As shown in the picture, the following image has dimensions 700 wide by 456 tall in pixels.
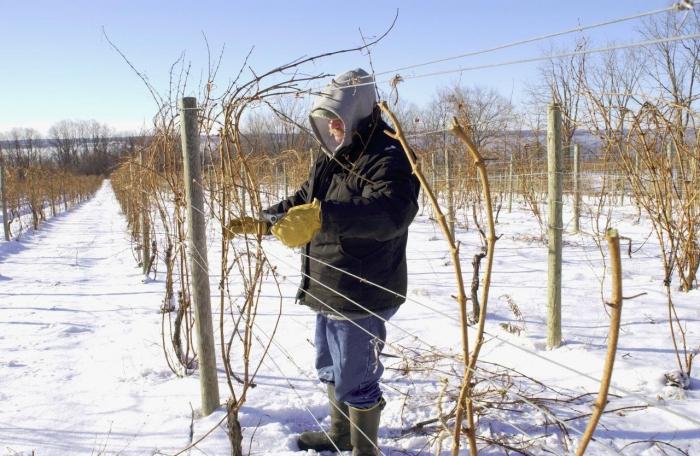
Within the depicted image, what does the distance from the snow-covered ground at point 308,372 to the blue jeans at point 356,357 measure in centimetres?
21

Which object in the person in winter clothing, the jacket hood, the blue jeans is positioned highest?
the jacket hood

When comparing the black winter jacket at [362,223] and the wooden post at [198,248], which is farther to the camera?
the wooden post at [198,248]

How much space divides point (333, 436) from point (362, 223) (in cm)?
111

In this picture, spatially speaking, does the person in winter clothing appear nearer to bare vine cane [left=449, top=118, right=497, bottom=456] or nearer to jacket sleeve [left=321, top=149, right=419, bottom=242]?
jacket sleeve [left=321, top=149, right=419, bottom=242]

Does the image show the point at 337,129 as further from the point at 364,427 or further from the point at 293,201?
the point at 364,427

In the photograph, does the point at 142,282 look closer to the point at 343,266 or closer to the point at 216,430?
the point at 216,430

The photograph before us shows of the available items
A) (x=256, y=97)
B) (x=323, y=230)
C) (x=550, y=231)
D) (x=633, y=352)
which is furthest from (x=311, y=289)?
(x=633, y=352)

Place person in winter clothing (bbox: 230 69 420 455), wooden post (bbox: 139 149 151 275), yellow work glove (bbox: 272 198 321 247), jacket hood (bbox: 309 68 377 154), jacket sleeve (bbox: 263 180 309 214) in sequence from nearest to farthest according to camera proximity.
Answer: yellow work glove (bbox: 272 198 321 247)
person in winter clothing (bbox: 230 69 420 455)
jacket hood (bbox: 309 68 377 154)
jacket sleeve (bbox: 263 180 309 214)
wooden post (bbox: 139 149 151 275)

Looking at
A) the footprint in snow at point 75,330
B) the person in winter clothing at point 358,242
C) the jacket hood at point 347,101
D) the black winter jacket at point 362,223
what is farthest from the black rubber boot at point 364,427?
the footprint in snow at point 75,330

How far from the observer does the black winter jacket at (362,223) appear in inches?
56.9

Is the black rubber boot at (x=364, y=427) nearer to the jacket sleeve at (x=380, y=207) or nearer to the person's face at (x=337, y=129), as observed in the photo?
the jacket sleeve at (x=380, y=207)

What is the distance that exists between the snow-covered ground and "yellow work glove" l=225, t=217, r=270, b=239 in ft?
0.42

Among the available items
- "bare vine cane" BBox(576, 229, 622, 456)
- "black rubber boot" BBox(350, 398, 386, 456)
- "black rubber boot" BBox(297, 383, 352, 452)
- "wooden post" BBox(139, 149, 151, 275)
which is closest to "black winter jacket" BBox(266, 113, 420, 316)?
"black rubber boot" BBox(350, 398, 386, 456)

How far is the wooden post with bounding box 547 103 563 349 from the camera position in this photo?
3.11m
